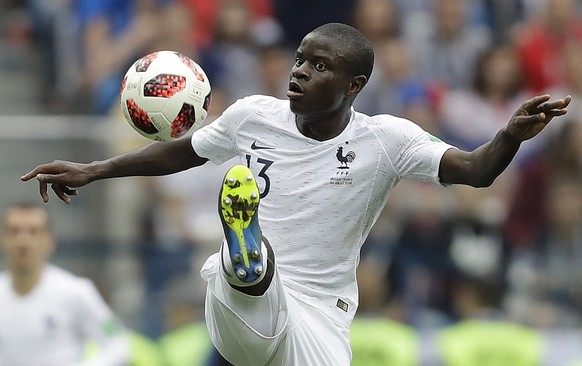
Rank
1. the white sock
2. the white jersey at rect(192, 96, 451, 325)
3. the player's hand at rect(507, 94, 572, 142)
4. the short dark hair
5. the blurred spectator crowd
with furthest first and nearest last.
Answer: the blurred spectator crowd, the white jersey at rect(192, 96, 451, 325), the short dark hair, the white sock, the player's hand at rect(507, 94, 572, 142)

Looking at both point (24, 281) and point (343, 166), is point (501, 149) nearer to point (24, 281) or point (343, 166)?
point (343, 166)

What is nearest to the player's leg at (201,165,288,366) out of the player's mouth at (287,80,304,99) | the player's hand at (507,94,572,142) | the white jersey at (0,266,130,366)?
the player's mouth at (287,80,304,99)

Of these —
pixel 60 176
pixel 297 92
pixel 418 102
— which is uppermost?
pixel 297 92

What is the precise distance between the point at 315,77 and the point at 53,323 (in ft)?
13.0

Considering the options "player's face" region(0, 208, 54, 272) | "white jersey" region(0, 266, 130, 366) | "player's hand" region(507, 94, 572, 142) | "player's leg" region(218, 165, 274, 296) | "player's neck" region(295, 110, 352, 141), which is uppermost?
"player's hand" region(507, 94, 572, 142)

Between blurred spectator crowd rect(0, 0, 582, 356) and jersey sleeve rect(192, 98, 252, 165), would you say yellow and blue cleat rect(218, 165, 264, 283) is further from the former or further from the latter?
blurred spectator crowd rect(0, 0, 582, 356)

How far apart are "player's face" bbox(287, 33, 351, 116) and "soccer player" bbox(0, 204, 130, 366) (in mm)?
3518

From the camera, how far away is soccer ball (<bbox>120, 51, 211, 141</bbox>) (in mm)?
6258

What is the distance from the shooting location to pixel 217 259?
6.25m

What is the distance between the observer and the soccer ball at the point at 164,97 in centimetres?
626

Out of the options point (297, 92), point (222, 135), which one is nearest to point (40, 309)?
point (222, 135)

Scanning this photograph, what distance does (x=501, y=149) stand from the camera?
5781 millimetres

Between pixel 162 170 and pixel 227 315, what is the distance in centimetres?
99

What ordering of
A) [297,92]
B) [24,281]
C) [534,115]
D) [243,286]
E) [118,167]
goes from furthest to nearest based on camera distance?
[24,281], [118,167], [297,92], [243,286], [534,115]
